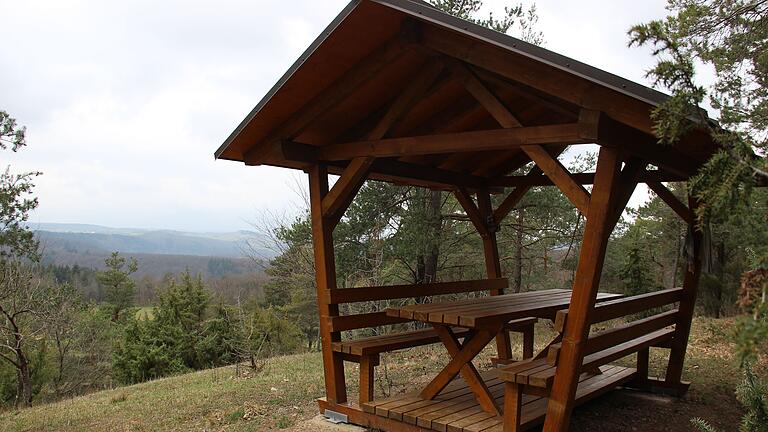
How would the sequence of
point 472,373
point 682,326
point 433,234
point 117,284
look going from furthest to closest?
point 117,284, point 433,234, point 682,326, point 472,373

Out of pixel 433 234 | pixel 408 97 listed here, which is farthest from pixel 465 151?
pixel 433 234

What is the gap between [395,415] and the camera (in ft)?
15.1

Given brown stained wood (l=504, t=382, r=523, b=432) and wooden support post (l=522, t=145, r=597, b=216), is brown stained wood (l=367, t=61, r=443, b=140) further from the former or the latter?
brown stained wood (l=504, t=382, r=523, b=432)

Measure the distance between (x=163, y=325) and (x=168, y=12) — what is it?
13112 millimetres

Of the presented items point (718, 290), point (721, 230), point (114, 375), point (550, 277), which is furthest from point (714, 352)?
point (114, 375)

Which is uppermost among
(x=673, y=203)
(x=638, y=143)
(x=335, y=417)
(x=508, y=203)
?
(x=638, y=143)

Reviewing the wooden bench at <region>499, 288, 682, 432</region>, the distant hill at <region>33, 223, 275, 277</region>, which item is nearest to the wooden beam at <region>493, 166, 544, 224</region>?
the wooden bench at <region>499, 288, 682, 432</region>

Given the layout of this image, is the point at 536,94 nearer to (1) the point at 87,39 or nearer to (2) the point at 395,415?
(2) the point at 395,415

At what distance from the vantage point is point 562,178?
155 inches

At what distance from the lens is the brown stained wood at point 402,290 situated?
212 inches

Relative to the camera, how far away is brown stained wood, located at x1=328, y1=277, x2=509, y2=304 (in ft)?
17.6

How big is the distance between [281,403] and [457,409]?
8.07 feet

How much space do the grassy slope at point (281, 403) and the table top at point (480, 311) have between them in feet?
3.71

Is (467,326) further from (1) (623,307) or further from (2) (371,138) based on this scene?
(2) (371,138)
